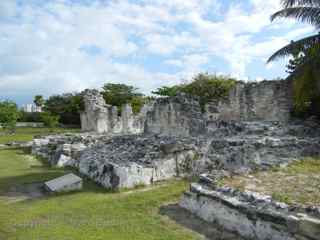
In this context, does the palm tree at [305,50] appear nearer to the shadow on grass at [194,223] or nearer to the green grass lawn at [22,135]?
the shadow on grass at [194,223]

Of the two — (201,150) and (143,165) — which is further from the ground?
(201,150)

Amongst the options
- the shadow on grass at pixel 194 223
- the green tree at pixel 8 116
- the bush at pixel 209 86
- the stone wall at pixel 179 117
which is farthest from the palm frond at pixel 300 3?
the green tree at pixel 8 116

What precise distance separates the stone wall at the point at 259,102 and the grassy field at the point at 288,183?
7.38 metres

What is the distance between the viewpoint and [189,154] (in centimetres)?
889

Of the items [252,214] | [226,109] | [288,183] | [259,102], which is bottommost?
[252,214]

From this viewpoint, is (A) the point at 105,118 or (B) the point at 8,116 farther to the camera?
(B) the point at 8,116

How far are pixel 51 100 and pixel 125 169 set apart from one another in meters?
53.5

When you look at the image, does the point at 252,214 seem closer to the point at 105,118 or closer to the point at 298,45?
the point at 298,45

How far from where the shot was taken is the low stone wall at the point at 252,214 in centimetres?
404

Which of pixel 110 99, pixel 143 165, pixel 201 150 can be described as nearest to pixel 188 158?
pixel 201 150

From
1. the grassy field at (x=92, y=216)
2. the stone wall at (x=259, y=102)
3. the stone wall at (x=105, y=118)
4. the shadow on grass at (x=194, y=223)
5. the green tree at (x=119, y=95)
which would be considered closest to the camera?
the shadow on grass at (x=194, y=223)

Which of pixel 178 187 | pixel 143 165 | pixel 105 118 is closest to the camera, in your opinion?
pixel 178 187

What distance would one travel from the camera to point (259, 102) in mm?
15812

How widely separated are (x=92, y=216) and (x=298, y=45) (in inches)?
370
